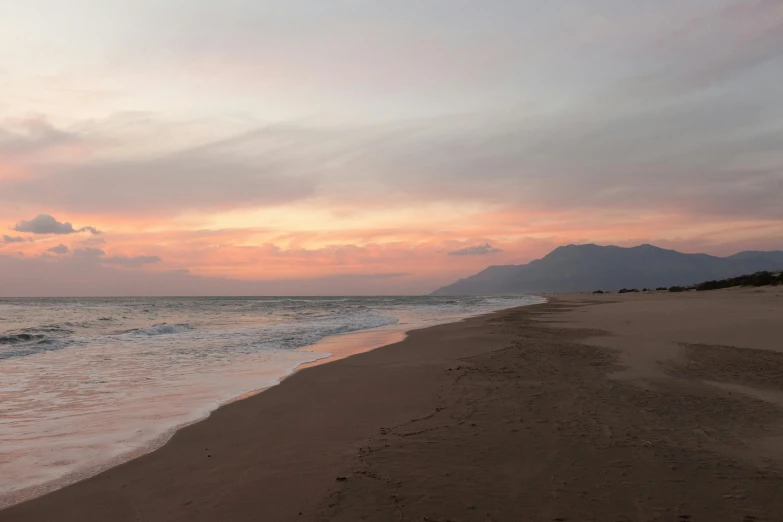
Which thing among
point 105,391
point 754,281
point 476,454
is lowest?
point 105,391

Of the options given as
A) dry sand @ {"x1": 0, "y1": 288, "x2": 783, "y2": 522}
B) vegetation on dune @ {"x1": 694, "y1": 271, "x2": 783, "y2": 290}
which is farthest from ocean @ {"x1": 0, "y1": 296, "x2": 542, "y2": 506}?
vegetation on dune @ {"x1": 694, "y1": 271, "x2": 783, "y2": 290}

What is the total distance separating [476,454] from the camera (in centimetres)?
503

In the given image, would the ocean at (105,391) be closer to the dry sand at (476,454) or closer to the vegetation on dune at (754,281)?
the dry sand at (476,454)

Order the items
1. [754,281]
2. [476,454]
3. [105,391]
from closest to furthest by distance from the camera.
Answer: [476,454]
[105,391]
[754,281]

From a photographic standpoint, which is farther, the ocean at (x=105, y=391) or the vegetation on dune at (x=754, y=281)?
the vegetation on dune at (x=754, y=281)

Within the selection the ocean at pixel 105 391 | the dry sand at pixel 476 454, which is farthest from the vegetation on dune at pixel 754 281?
the ocean at pixel 105 391

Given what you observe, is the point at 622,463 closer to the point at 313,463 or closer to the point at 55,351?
the point at 313,463

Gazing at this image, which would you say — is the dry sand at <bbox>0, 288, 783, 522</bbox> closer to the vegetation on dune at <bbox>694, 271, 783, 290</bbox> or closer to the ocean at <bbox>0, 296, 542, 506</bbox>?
the ocean at <bbox>0, 296, 542, 506</bbox>

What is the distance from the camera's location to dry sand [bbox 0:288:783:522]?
12.9 feet

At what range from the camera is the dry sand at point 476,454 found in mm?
3922

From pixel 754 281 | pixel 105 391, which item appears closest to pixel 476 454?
pixel 105 391

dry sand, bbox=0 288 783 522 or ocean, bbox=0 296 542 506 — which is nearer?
dry sand, bbox=0 288 783 522

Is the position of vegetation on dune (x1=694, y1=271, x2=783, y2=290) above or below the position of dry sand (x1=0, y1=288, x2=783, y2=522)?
above

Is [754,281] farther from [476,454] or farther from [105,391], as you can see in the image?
[105,391]
